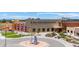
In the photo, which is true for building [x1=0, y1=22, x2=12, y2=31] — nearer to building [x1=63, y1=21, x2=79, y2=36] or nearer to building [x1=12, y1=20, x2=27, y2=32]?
building [x1=12, y1=20, x2=27, y2=32]

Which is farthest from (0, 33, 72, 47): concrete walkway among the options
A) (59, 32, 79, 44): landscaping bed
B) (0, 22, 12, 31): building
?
(0, 22, 12, 31): building

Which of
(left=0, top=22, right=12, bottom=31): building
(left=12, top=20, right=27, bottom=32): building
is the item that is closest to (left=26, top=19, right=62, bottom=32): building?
(left=12, top=20, right=27, bottom=32): building

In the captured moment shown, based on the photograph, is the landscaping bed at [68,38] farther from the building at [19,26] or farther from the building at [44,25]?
the building at [19,26]

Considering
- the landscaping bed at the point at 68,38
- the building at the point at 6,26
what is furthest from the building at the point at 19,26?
the landscaping bed at the point at 68,38

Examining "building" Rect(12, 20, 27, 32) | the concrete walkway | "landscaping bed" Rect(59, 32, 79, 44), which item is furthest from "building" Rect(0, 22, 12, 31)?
"landscaping bed" Rect(59, 32, 79, 44)

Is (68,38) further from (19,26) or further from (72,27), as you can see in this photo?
(19,26)

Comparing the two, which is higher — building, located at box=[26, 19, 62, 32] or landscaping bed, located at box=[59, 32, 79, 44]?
building, located at box=[26, 19, 62, 32]

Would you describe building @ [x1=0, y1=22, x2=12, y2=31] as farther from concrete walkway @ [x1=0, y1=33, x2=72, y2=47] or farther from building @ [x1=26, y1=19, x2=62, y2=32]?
building @ [x1=26, y1=19, x2=62, y2=32]

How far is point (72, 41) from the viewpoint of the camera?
281 centimetres

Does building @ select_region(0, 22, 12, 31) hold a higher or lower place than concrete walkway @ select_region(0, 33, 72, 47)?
higher

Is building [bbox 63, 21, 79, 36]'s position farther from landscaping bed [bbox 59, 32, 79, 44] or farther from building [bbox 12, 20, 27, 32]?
building [bbox 12, 20, 27, 32]

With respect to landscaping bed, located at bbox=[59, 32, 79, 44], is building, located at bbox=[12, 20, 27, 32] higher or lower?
higher
